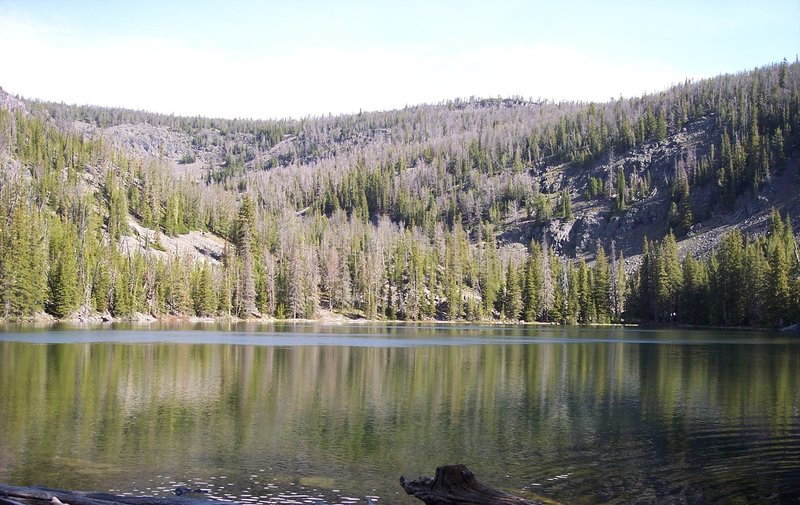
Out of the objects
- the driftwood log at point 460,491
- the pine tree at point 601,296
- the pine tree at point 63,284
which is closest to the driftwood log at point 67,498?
the driftwood log at point 460,491

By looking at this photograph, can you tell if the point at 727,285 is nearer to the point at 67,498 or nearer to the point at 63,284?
the point at 63,284

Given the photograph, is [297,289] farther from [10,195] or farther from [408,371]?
[408,371]

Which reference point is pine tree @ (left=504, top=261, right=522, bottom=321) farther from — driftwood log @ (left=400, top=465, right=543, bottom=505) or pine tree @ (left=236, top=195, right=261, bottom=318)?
driftwood log @ (left=400, top=465, right=543, bottom=505)

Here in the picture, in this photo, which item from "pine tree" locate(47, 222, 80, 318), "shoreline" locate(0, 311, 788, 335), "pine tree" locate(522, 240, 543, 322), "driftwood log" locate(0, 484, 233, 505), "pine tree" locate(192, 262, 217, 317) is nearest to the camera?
"driftwood log" locate(0, 484, 233, 505)

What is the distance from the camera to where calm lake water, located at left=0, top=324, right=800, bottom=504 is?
21.6 metres

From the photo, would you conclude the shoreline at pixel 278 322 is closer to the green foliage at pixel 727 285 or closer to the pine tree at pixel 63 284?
the pine tree at pixel 63 284

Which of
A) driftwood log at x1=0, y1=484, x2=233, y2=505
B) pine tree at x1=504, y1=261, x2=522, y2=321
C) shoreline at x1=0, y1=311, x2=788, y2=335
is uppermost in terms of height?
pine tree at x1=504, y1=261, x2=522, y2=321

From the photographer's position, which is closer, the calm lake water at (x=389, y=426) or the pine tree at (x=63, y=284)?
the calm lake water at (x=389, y=426)

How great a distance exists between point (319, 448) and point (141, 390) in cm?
1683

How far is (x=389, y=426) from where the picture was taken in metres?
30.0

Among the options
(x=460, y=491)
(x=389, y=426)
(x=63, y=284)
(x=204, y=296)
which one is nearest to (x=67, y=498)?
(x=460, y=491)

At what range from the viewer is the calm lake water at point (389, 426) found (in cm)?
2161

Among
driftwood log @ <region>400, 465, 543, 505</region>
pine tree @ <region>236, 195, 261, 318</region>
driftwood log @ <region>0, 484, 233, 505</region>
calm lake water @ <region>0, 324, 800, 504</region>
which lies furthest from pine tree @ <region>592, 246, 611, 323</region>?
driftwood log @ <region>0, 484, 233, 505</region>

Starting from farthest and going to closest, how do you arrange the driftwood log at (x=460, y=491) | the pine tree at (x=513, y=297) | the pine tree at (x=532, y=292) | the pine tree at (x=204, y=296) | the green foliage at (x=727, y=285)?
the pine tree at (x=532, y=292) → the pine tree at (x=513, y=297) → the pine tree at (x=204, y=296) → the green foliage at (x=727, y=285) → the driftwood log at (x=460, y=491)
